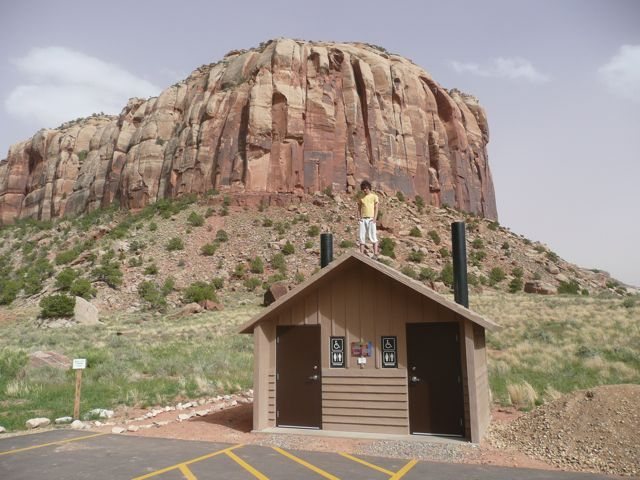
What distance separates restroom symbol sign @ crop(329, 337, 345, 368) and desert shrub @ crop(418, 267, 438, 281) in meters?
33.8

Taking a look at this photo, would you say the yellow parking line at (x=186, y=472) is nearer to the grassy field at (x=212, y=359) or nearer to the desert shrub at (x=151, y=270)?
the grassy field at (x=212, y=359)

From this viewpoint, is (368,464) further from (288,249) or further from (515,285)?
(515,285)

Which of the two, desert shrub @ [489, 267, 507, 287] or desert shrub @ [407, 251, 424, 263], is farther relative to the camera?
desert shrub @ [407, 251, 424, 263]

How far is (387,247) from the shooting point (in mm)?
49969

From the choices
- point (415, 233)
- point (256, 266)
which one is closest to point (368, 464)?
point (256, 266)

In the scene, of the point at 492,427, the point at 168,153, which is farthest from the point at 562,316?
the point at 168,153

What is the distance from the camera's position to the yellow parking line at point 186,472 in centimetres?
801

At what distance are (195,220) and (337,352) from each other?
45.7 m

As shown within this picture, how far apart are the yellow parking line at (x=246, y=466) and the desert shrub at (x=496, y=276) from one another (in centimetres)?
4319

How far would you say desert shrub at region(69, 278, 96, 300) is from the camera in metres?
42.2

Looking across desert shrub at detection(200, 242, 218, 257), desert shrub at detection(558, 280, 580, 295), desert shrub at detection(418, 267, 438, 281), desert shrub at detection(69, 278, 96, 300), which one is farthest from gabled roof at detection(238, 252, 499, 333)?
desert shrub at detection(558, 280, 580, 295)

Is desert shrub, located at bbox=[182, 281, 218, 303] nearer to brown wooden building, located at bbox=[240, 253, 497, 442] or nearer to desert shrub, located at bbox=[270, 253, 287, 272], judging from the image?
desert shrub, located at bbox=[270, 253, 287, 272]

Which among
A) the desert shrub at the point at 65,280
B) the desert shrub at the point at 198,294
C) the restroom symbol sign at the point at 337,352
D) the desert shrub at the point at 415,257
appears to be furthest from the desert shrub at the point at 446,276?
the restroom symbol sign at the point at 337,352

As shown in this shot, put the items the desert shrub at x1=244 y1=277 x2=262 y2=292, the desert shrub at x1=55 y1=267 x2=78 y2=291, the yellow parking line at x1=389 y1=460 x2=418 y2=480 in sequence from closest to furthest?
1. the yellow parking line at x1=389 y1=460 x2=418 y2=480
2. the desert shrub at x1=55 y1=267 x2=78 y2=291
3. the desert shrub at x1=244 y1=277 x2=262 y2=292
